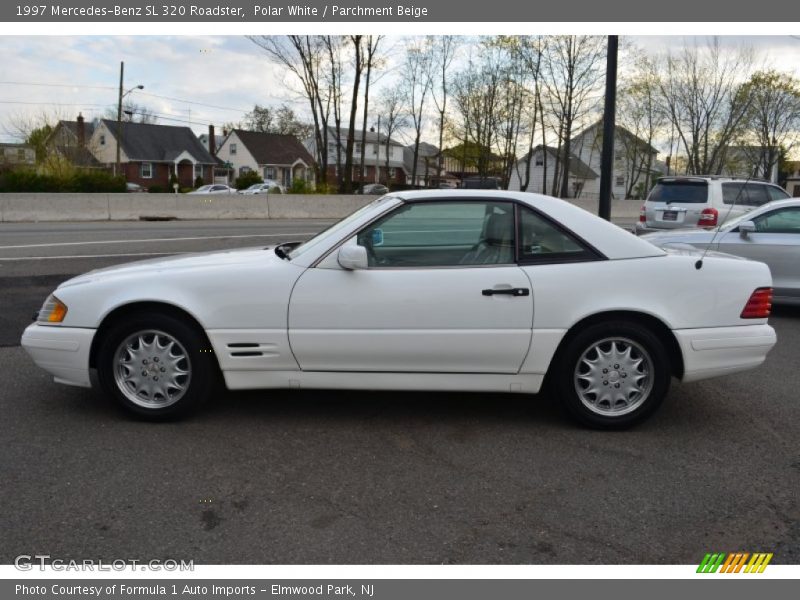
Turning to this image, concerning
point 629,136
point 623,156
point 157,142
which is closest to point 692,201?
point 629,136

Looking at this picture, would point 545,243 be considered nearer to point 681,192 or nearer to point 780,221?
point 780,221

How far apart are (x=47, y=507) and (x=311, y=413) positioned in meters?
1.78

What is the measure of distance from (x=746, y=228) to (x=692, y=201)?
15.6ft

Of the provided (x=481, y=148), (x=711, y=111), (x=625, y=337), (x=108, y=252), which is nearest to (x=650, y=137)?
(x=711, y=111)

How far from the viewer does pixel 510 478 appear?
3775 mm

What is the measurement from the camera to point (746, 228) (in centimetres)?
871

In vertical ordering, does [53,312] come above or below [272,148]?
below

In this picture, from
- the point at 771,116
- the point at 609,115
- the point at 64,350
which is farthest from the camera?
the point at 771,116

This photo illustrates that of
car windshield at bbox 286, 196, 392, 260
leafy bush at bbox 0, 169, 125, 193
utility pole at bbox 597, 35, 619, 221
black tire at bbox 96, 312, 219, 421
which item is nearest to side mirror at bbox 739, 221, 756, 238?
utility pole at bbox 597, 35, 619, 221

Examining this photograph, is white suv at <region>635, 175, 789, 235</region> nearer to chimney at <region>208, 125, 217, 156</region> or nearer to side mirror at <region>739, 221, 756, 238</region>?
side mirror at <region>739, 221, 756, 238</region>

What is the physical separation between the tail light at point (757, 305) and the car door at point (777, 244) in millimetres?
4477

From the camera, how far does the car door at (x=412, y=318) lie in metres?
4.31

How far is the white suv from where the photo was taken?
12906 millimetres

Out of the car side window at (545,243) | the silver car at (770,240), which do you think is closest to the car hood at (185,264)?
the car side window at (545,243)
